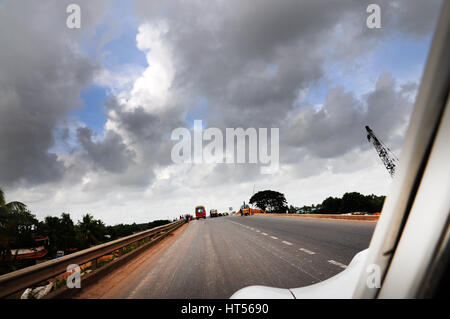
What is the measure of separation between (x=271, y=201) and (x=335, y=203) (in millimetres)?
30781

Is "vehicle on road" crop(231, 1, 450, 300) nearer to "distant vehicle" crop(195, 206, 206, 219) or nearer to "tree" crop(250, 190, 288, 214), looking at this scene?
"distant vehicle" crop(195, 206, 206, 219)

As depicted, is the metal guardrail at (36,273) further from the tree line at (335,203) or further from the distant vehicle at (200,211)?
the tree line at (335,203)

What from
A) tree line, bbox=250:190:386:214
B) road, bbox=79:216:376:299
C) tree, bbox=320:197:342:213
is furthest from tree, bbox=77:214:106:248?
tree, bbox=320:197:342:213

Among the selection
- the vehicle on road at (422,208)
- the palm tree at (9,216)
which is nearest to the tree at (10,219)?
the palm tree at (9,216)

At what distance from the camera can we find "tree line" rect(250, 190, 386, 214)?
9638 cm

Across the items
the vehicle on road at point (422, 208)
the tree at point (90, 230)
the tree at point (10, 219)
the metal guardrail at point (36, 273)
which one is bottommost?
the tree at point (90, 230)

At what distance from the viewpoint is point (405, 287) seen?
37.6 inches

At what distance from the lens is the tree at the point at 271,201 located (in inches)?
4830

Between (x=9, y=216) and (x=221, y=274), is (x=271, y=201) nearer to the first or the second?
(x=9, y=216)

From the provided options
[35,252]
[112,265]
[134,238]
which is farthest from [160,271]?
[35,252]

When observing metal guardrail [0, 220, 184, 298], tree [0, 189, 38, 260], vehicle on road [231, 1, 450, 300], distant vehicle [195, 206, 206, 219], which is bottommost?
distant vehicle [195, 206, 206, 219]

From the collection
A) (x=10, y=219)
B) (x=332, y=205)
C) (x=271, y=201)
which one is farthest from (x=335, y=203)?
(x=10, y=219)
